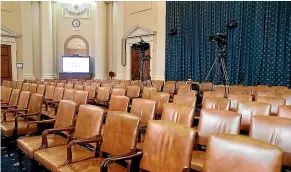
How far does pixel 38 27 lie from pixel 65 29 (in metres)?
1.23

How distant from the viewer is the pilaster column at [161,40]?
870 centimetres

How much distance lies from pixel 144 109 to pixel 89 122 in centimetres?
64

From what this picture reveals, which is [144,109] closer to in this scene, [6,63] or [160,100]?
[160,100]

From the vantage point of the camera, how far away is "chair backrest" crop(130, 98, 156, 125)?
2.50 m

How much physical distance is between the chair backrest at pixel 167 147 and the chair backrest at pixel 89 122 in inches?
24.9

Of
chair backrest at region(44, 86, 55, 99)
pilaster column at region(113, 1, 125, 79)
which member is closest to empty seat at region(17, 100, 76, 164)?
chair backrest at region(44, 86, 55, 99)

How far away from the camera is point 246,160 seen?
3.83 ft

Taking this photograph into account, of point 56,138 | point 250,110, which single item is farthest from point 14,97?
point 250,110

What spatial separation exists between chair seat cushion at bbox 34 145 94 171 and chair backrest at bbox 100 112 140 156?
0.21 m

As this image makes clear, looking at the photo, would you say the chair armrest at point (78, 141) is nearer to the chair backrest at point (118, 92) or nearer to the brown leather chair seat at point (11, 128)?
the brown leather chair seat at point (11, 128)

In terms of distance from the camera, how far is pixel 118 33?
1102cm

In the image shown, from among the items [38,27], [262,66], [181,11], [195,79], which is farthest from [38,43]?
[262,66]

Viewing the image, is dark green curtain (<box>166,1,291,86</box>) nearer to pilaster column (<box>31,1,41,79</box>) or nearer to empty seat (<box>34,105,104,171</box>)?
empty seat (<box>34,105,104,171</box>)

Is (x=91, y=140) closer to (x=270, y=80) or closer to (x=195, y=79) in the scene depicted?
(x=270, y=80)
